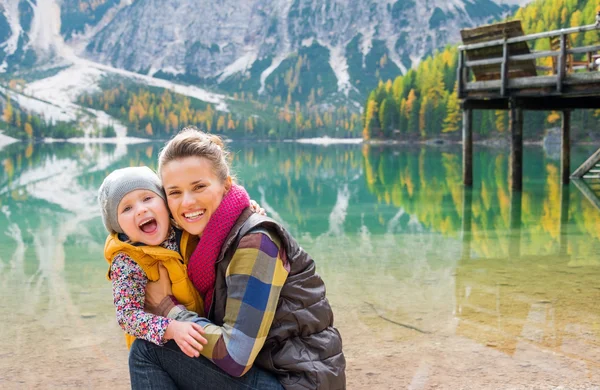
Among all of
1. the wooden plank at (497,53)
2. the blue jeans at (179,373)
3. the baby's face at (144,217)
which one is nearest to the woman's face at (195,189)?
the baby's face at (144,217)

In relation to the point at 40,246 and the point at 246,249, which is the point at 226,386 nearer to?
the point at 246,249

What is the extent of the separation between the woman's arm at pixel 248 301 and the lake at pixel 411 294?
1.86 metres

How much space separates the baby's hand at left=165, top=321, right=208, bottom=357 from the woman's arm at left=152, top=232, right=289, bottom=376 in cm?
5

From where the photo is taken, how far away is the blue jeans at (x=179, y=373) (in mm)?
3129

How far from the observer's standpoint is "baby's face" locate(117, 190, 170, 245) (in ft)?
11.0

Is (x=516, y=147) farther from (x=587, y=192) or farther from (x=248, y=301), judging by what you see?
(x=248, y=301)

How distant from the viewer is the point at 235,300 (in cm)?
300

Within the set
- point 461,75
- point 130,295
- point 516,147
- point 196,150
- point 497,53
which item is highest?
point 497,53

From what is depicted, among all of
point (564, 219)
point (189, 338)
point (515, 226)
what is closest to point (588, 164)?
point (564, 219)

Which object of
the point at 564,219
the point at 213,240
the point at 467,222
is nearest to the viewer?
the point at 213,240

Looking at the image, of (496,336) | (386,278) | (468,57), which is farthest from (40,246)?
(468,57)

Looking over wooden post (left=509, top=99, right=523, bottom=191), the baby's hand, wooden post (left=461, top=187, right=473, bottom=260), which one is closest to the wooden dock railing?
wooden post (left=509, top=99, right=523, bottom=191)

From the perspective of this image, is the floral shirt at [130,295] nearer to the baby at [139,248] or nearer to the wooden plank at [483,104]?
the baby at [139,248]

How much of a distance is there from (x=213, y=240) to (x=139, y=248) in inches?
15.4
